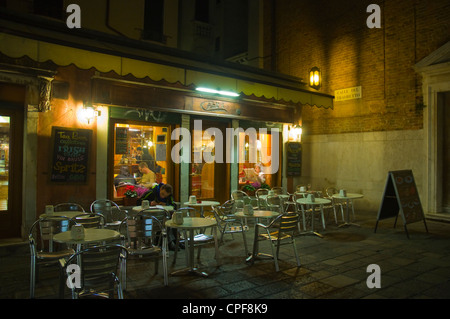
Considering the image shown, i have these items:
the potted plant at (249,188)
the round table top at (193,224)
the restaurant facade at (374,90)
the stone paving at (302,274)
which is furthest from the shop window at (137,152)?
the restaurant facade at (374,90)

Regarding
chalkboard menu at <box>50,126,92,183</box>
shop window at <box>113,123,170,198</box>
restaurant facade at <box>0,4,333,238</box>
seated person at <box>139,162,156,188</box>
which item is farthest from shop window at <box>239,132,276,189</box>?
chalkboard menu at <box>50,126,92,183</box>

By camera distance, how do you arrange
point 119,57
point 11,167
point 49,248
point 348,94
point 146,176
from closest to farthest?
1. point 49,248
2. point 119,57
3. point 11,167
4. point 146,176
5. point 348,94

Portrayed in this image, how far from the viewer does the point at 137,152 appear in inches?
339

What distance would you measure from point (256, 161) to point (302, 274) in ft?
21.1

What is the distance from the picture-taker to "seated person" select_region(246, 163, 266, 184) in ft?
36.3

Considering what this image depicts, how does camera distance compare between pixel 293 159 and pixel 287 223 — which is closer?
pixel 287 223

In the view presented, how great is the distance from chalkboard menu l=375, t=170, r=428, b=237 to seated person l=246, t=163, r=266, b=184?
14.3ft

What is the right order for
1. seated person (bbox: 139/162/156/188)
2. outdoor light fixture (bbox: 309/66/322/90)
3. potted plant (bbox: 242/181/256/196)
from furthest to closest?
outdoor light fixture (bbox: 309/66/322/90)
potted plant (bbox: 242/181/256/196)
seated person (bbox: 139/162/156/188)

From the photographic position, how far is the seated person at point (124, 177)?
8.16 m

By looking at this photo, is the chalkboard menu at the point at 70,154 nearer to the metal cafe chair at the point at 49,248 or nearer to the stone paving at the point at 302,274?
the stone paving at the point at 302,274

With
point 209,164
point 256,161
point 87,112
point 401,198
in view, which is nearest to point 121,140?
point 87,112

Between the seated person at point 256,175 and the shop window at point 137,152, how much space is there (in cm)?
321

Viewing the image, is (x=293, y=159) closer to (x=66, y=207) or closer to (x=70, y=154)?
(x=70, y=154)

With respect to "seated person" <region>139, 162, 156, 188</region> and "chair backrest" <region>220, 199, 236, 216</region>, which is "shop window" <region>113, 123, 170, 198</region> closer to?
"seated person" <region>139, 162, 156, 188</region>
